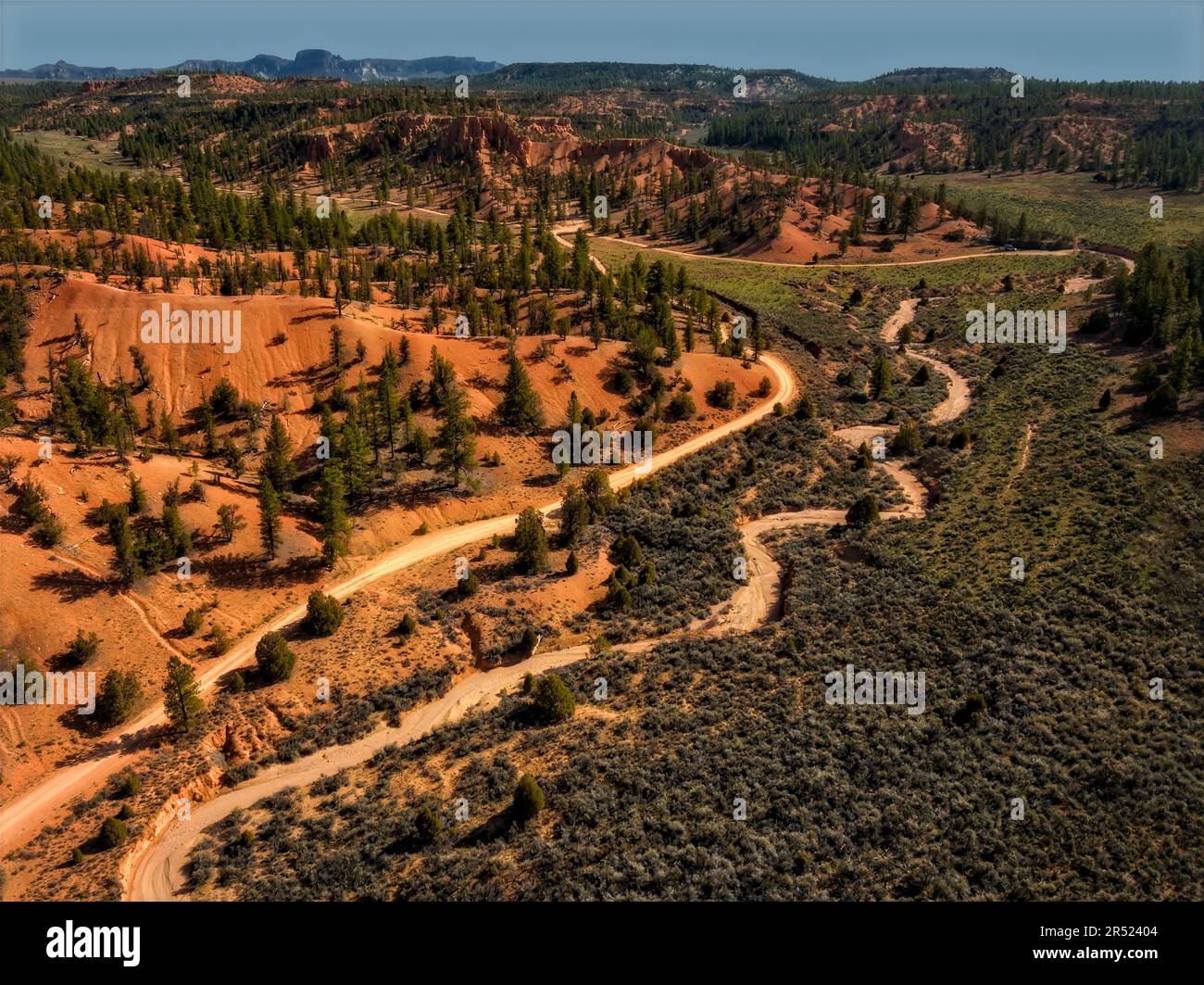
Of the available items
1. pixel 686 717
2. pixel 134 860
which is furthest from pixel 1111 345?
pixel 134 860

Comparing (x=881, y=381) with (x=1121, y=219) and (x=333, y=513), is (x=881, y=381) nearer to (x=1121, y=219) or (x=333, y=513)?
(x=333, y=513)

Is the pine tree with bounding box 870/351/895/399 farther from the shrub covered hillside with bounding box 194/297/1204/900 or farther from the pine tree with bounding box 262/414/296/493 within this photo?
the pine tree with bounding box 262/414/296/493

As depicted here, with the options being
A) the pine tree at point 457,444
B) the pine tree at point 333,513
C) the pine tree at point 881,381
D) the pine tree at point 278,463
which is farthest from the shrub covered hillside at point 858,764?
the pine tree at point 881,381

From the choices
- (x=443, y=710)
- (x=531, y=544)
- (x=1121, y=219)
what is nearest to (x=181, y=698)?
(x=443, y=710)

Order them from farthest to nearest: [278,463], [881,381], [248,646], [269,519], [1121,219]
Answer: [1121,219] → [881,381] → [278,463] → [269,519] → [248,646]

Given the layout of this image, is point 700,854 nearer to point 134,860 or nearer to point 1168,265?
point 134,860
